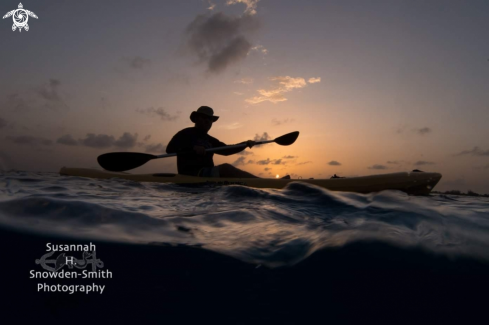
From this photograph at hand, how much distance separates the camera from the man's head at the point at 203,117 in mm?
7312

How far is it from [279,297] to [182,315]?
60 centimetres

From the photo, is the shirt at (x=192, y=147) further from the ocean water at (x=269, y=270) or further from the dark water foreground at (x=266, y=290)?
the dark water foreground at (x=266, y=290)

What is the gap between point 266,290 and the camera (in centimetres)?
186

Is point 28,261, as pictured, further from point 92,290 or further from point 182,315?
point 182,315

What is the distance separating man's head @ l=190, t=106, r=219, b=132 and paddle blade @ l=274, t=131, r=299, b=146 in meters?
1.83

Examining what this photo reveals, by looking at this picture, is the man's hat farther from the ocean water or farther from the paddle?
the ocean water

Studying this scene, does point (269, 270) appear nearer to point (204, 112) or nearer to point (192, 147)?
point (192, 147)

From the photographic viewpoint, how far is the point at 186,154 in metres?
6.94

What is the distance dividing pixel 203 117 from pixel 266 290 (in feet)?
19.6

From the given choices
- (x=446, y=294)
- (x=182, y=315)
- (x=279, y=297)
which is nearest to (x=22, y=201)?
(x=182, y=315)

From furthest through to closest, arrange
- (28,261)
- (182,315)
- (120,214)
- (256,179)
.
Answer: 1. (256,179)
2. (120,214)
3. (28,261)
4. (182,315)

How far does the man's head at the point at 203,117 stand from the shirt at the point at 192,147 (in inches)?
5.4

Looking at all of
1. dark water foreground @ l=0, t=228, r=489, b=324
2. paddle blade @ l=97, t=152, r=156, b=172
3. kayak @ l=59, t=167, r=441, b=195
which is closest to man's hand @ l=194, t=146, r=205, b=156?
kayak @ l=59, t=167, r=441, b=195

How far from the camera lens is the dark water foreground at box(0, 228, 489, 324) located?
1.77 metres
